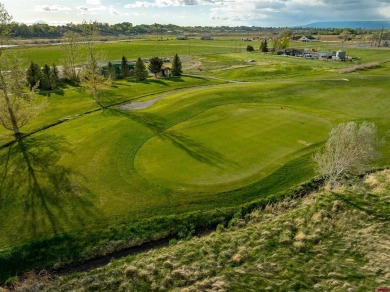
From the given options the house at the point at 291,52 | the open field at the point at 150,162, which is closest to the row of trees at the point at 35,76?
the open field at the point at 150,162

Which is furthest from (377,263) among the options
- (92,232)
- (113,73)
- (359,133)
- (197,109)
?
(113,73)

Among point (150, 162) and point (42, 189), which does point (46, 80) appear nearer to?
point (42, 189)

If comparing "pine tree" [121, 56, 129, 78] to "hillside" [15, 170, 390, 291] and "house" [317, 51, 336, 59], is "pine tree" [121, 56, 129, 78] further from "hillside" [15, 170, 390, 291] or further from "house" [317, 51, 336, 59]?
"house" [317, 51, 336, 59]

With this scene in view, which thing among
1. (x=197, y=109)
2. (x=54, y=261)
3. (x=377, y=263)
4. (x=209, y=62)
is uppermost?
(x=209, y=62)

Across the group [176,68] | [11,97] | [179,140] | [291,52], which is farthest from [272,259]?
[291,52]

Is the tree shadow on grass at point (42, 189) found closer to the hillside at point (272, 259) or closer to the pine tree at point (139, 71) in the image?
the hillside at point (272, 259)

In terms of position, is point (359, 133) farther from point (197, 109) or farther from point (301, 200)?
point (197, 109)
